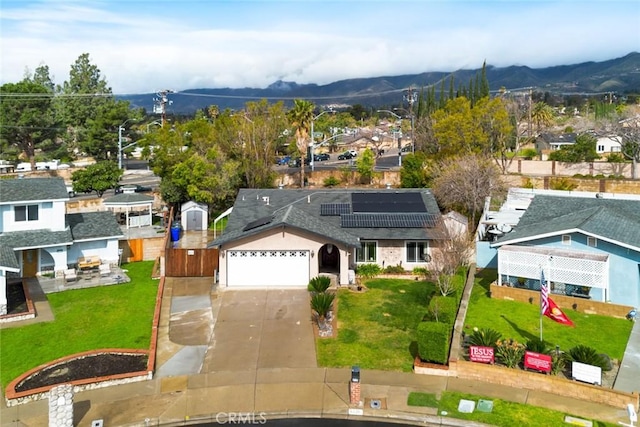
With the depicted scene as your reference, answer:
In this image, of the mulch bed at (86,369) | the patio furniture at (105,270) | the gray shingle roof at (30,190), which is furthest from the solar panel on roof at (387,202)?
the gray shingle roof at (30,190)

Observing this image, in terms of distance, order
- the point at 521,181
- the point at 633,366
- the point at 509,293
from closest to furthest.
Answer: the point at 633,366, the point at 509,293, the point at 521,181

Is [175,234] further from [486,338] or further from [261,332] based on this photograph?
[486,338]

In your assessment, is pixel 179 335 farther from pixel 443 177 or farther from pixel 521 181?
pixel 521 181

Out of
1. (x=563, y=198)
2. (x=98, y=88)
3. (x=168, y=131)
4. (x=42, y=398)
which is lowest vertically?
(x=42, y=398)

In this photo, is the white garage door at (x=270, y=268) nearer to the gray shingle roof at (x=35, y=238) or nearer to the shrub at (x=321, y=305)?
the shrub at (x=321, y=305)

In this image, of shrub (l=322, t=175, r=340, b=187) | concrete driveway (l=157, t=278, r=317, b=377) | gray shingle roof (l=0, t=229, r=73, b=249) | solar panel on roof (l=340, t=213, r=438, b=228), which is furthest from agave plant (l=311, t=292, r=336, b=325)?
shrub (l=322, t=175, r=340, b=187)

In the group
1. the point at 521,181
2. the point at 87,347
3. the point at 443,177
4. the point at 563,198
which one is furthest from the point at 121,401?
the point at 521,181

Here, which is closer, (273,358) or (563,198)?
(273,358)
